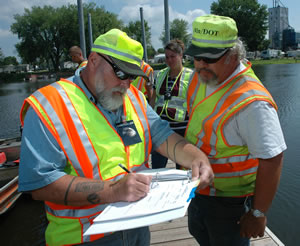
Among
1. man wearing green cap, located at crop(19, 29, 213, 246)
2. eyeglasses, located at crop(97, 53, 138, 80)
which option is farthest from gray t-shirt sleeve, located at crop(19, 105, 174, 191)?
eyeglasses, located at crop(97, 53, 138, 80)

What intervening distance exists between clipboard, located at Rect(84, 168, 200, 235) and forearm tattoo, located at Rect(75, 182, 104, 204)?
8 cm

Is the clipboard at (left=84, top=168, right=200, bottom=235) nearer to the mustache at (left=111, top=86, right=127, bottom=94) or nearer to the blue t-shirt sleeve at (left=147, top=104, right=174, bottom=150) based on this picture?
the blue t-shirt sleeve at (left=147, top=104, right=174, bottom=150)

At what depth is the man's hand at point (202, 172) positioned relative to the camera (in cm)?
151

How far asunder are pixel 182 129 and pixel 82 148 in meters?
2.61

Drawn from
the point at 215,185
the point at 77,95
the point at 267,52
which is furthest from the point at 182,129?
the point at 267,52

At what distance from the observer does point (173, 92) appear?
3906 mm

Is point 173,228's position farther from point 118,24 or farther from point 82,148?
point 118,24

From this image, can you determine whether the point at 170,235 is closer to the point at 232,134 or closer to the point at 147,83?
the point at 232,134

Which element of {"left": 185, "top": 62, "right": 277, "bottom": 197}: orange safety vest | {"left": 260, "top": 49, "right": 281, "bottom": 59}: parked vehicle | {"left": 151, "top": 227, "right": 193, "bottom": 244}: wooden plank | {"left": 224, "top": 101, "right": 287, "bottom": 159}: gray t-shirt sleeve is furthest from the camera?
{"left": 260, "top": 49, "right": 281, "bottom": 59}: parked vehicle

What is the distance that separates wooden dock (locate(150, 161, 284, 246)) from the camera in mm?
2967

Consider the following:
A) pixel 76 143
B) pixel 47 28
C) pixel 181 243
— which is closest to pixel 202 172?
pixel 76 143

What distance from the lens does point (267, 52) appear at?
2872 inches

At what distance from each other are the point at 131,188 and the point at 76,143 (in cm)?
34

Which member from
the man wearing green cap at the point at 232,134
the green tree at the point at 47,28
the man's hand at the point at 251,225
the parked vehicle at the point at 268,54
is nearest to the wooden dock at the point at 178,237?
the man wearing green cap at the point at 232,134
